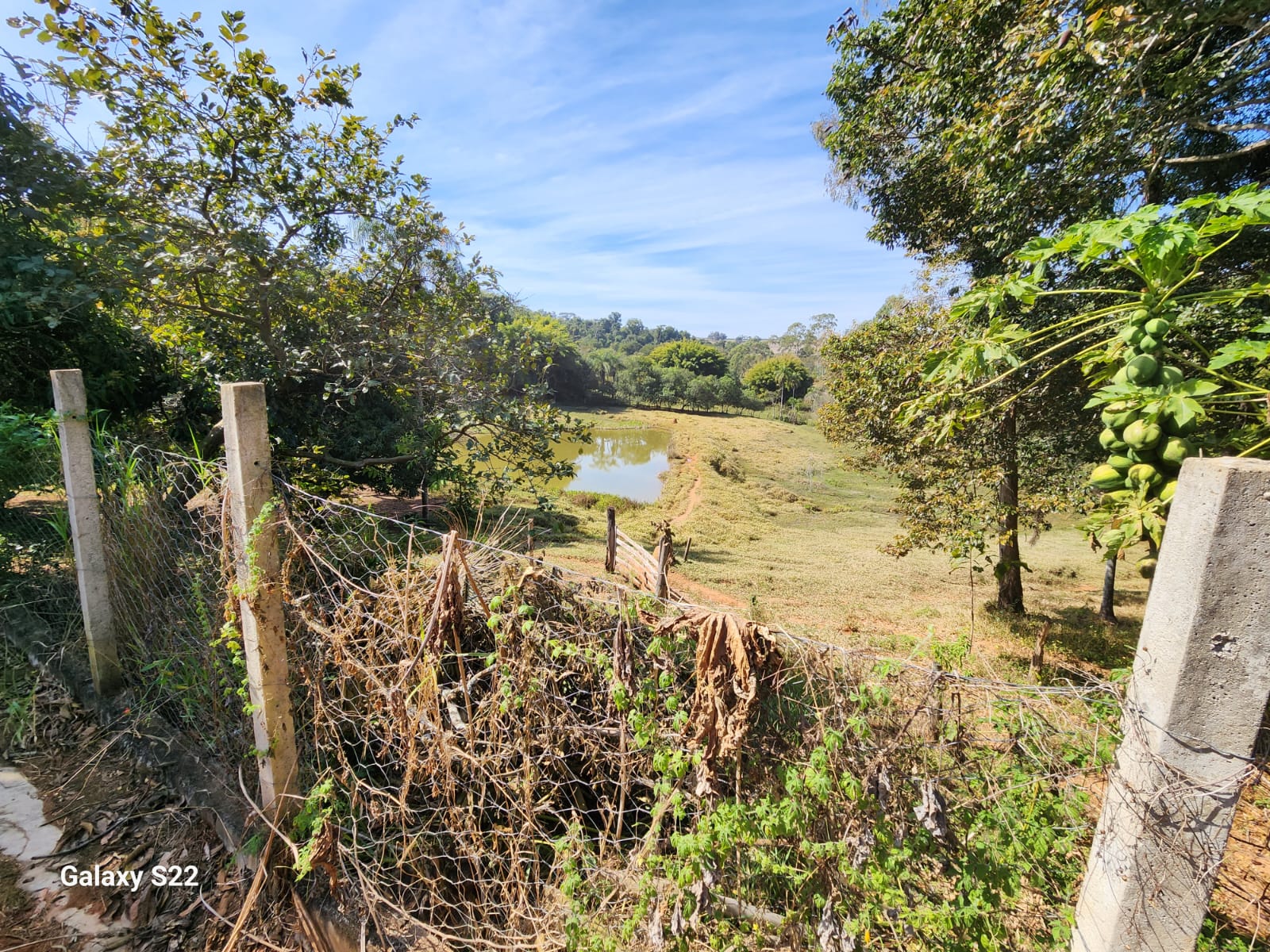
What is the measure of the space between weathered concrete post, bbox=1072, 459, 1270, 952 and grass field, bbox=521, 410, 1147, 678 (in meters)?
0.51

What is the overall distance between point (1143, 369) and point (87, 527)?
15.5 ft

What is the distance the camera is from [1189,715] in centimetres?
117

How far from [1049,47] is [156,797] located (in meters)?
6.81

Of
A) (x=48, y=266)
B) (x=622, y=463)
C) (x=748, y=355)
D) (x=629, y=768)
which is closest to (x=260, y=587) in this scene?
(x=629, y=768)

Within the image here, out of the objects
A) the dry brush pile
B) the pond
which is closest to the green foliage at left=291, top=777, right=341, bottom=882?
the dry brush pile

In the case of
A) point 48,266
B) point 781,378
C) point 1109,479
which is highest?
point 781,378

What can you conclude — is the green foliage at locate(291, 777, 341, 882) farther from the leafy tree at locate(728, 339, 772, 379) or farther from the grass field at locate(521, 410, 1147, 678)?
the leafy tree at locate(728, 339, 772, 379)

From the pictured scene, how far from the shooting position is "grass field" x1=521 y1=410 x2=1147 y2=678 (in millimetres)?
8375

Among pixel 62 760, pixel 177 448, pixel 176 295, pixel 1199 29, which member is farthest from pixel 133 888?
pixel 1199 29

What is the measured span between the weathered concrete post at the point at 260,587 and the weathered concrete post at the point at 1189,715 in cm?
266

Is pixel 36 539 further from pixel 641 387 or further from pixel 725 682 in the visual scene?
pixel 641 387

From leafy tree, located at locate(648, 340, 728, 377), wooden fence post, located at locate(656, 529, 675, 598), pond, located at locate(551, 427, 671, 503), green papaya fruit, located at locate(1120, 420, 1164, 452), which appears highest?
leafy tree, located at locate(648, 340, 728, 377)

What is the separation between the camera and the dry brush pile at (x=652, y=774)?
1.62 meters

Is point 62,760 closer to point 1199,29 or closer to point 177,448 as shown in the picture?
point 177,448
